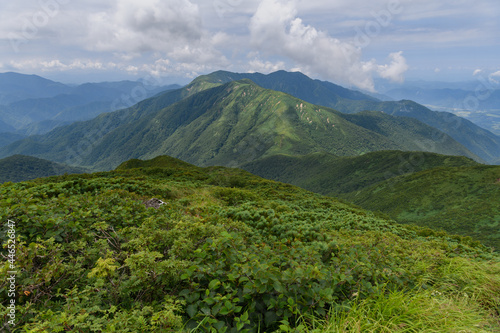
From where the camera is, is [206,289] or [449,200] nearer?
[206,289]

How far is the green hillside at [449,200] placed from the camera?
7604 centimetres

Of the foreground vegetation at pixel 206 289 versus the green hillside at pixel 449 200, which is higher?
the foreground vegetation at pixel 206 289

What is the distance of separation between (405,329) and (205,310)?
12.5 ft

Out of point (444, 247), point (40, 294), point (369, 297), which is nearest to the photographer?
point (40, 294)

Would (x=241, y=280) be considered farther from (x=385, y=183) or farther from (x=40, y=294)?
(x=385, y=183)

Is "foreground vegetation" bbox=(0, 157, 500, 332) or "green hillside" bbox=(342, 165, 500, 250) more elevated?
"foreground vegetation" bbox=(0, 157, 500, 332)

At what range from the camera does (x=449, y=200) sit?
336ft

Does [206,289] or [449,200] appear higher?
[206,289]

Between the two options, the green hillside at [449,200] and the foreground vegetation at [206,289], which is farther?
the green hillside at [449,200]

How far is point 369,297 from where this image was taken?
512cm

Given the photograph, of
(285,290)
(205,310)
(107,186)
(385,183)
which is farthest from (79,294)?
(385,183)

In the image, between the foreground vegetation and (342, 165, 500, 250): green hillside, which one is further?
(342, 165, 500, 250): green hillside

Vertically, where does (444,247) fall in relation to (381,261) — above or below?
below

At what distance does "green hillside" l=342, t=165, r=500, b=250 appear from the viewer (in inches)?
2994
